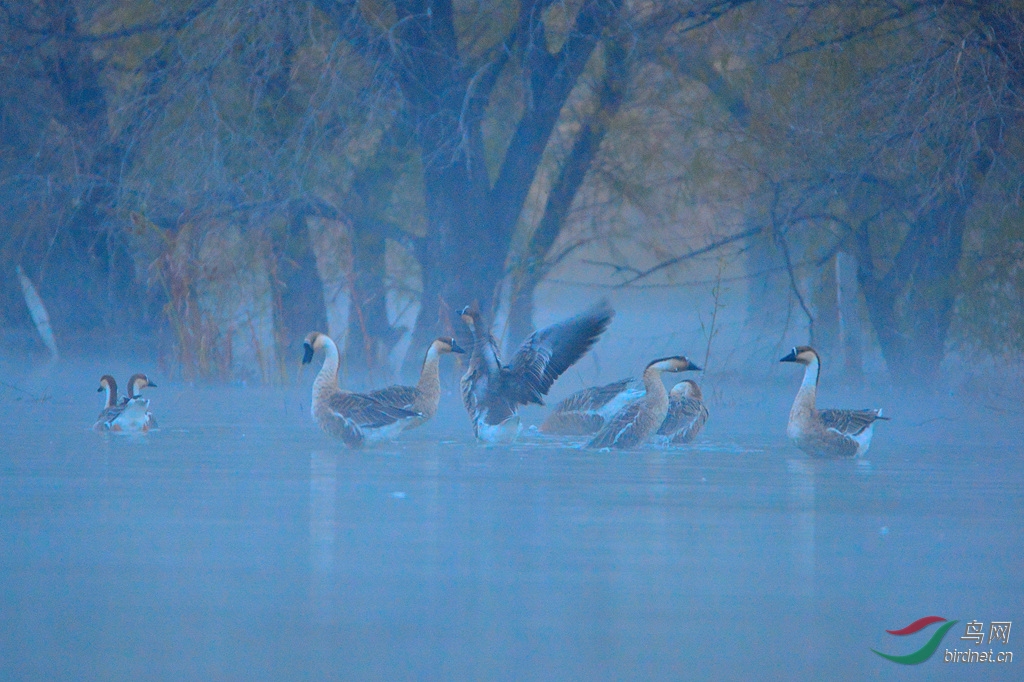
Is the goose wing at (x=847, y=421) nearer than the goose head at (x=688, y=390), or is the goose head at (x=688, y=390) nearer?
the goose wing at (x=847, y=421)

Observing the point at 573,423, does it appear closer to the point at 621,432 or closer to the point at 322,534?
the point at 621,432

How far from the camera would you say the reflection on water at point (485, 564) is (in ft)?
11.9

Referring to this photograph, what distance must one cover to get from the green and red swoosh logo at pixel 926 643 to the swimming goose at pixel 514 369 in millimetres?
4681

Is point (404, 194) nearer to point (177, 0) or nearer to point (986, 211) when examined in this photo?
point (177, 0)

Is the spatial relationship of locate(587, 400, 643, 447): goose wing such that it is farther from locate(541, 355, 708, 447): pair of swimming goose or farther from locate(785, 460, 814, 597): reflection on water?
locate(785, 460, 814, 597): reflection on water

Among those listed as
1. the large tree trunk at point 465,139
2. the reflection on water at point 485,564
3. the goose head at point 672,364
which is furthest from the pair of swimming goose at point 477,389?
the large tree trunk at point 465,139

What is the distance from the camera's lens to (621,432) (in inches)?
325

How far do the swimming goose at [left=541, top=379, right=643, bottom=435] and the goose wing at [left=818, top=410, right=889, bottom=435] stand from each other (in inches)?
68.5

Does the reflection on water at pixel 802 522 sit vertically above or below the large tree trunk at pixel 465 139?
below

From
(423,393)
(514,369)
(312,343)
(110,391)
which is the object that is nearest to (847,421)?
(514,369)

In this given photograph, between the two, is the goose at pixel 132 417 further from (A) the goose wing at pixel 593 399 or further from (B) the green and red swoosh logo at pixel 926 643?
(B) the green and red swoosh logo at pixel 926 643

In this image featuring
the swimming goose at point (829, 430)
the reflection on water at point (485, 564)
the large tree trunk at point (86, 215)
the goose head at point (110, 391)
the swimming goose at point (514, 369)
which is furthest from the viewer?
the large tree trunk at point (86, 215)

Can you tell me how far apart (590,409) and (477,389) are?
102 centimetres

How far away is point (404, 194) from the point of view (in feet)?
53.2
